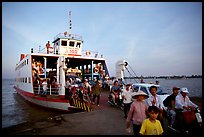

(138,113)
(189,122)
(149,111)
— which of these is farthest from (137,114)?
(189,122)

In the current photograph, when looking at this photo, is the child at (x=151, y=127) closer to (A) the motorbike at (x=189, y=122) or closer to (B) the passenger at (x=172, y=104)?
(A) the motorbike at (x=189, y=122)

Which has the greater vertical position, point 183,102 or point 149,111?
point 149,111

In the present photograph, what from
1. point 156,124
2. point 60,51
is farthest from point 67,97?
point 60,51

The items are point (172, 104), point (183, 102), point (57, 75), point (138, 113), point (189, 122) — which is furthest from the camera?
point (57, 75)

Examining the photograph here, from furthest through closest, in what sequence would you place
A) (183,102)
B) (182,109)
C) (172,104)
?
(172,104) < (183,102) < (182,109)

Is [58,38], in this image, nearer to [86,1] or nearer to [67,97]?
[67,97]

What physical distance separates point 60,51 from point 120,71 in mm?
7778

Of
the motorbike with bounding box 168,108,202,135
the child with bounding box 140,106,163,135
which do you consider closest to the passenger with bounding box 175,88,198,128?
the motorbike with bounding box 168,108,202,135

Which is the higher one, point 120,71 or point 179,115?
point 120,71

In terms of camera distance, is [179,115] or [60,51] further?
[60,51]

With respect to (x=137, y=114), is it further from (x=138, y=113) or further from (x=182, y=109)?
(x=182, y=109)

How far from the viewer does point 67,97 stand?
371 inches

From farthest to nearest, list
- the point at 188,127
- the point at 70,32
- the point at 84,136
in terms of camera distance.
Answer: the point at 70,32, the point at 84,136, the point at 188,127

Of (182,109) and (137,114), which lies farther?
(182,109)
